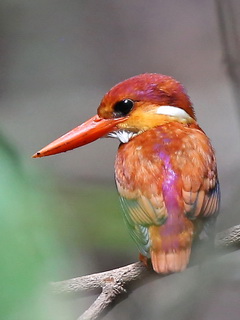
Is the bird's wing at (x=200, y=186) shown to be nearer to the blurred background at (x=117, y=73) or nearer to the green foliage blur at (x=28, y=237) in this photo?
the blurred background at (x=117, y=73)

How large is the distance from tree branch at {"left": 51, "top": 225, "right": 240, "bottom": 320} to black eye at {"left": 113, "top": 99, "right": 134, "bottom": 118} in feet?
0.70

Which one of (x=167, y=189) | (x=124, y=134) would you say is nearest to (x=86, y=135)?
(x=124, y=134)

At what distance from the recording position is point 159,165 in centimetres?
72

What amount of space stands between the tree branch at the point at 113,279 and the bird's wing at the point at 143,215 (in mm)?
67

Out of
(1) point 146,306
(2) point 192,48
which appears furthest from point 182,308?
(2) point 192,48

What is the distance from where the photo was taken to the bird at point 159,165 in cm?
67

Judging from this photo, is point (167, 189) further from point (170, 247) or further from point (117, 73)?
point (117, 73)

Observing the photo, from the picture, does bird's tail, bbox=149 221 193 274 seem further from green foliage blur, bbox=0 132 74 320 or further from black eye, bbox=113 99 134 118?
green foliage blur, bbox=0 132 74 320

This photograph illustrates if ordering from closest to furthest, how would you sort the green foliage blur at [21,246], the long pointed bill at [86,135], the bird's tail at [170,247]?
the green foliage blur at [21,246]
the bird's tail at [170,247]
the long pointed bill at [86,135]

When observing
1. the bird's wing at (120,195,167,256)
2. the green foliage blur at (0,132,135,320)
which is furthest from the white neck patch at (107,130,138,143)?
the green foliage blur at (0,132,135,320)

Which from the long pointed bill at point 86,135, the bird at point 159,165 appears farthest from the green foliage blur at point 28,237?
the long pointed bill at point 86,135

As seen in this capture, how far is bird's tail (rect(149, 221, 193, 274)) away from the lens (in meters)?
0.66

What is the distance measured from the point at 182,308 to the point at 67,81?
446mm

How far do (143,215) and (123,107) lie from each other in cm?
16
